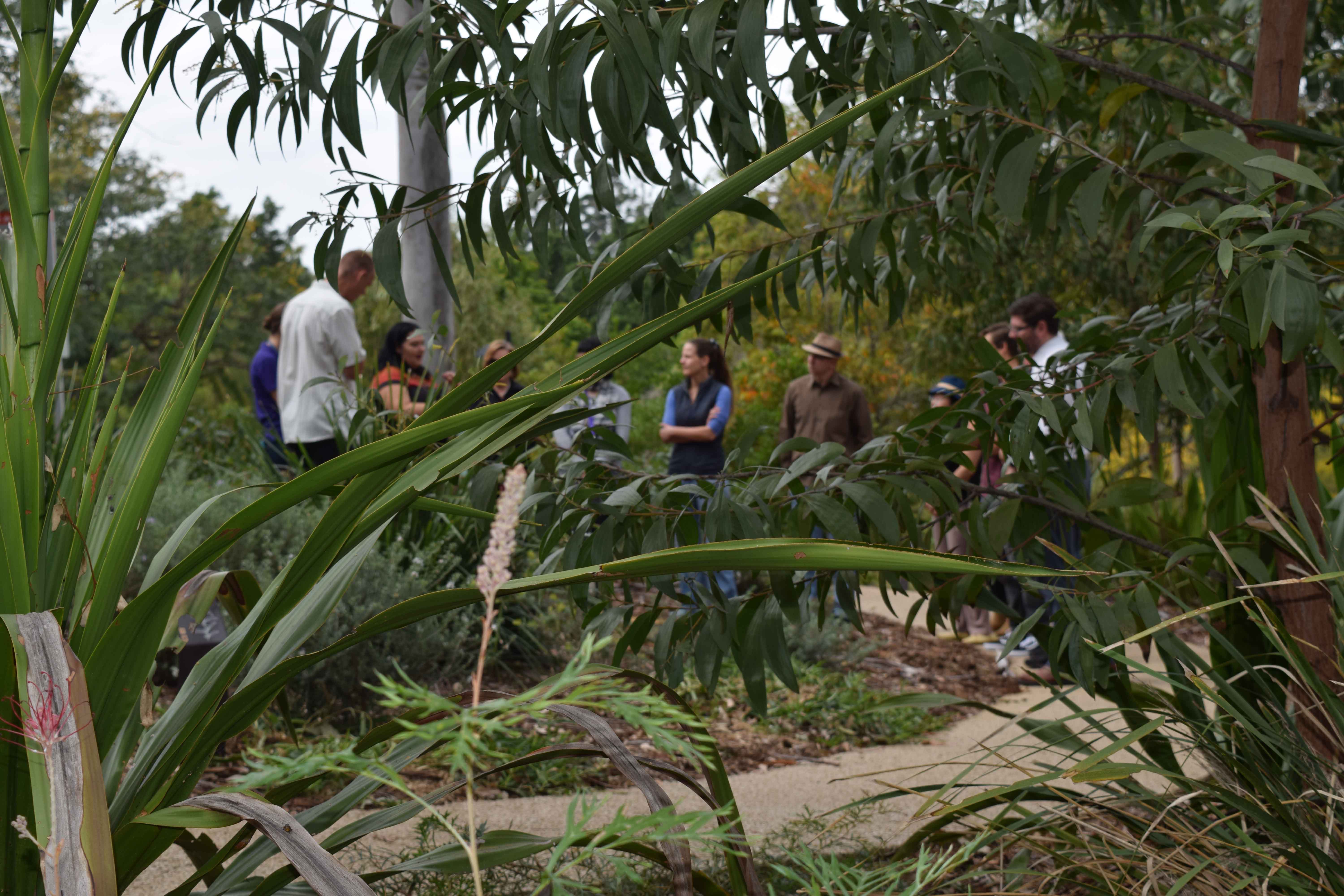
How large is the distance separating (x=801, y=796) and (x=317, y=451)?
2.85m

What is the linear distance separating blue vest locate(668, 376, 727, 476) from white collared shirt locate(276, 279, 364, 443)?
1.90m

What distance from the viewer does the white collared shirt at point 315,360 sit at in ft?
15.3

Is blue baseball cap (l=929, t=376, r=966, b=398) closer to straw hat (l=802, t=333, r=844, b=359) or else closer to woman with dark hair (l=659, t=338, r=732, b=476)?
straw hat (l=802, t=333, r=844, b=359)

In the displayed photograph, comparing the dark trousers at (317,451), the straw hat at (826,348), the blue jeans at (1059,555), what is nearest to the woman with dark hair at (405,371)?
the dark trousers at (317,451)

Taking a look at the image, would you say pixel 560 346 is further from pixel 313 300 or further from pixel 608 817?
pixel 608 817

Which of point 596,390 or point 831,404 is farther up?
point 596,390

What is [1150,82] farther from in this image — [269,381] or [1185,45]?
[269,381]

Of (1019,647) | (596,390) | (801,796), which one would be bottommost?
(1019,647)

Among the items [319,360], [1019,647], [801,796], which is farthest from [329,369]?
[1019,647]

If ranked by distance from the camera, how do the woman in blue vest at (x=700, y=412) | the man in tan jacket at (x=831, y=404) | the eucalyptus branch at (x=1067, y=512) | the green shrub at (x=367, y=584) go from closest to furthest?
the eucalyptus branch at (x=1067, y=512), the green shrub at (x=367, y=584), the woman in blue vest at (x=700, y=412), the man in tan jacket at (x=831, y=404)

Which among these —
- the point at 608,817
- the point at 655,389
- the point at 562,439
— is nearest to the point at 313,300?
the point at 562,439

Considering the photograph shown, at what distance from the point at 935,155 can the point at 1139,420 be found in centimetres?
77

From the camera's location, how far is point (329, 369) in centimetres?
480

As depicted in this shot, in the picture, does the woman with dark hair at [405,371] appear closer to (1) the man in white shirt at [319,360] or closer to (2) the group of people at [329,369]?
(2) the group of people at [329,369]
